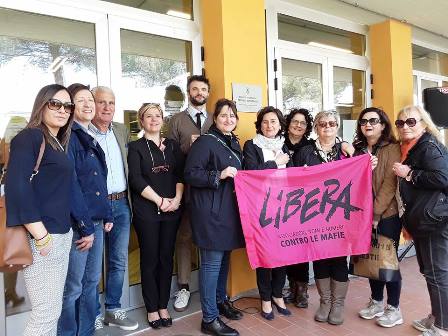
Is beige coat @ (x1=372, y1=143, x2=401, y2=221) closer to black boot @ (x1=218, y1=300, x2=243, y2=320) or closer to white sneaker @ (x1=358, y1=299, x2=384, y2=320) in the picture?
white sneaker @ (x1=358, y1=299, x2=384, y2=320)

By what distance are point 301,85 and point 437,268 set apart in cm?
269

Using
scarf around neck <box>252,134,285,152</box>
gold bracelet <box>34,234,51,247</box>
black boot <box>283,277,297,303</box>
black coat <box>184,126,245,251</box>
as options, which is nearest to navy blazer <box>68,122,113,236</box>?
gold bracelet <box>34,234,51,247</box>

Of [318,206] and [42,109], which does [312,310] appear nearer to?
[318,206]

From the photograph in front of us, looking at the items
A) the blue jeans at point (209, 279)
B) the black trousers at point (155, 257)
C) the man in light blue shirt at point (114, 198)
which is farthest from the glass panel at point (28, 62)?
the blue jeans at point (209, 279)

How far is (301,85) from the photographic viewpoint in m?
4.51

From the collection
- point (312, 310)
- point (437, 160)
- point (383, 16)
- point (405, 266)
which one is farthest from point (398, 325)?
point (383, 16)

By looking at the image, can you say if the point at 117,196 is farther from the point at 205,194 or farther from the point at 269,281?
the point at 269,281

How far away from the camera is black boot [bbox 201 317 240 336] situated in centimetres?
267

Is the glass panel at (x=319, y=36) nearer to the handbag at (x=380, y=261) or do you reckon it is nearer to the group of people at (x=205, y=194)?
the group of people at (x=205, y=194)

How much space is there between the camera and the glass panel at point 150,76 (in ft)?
10.6

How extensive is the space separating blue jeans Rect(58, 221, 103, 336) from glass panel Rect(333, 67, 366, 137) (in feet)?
12.2

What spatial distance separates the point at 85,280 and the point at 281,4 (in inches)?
141

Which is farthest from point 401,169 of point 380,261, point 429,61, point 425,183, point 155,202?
point 429,61

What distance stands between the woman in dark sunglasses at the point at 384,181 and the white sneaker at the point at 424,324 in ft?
0.36
